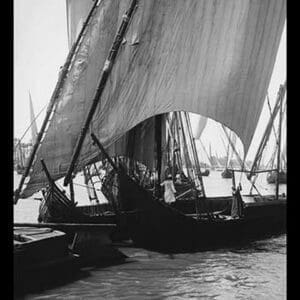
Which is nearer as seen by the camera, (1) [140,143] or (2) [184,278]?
(2) [184,278]

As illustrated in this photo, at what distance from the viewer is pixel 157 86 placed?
509 inches

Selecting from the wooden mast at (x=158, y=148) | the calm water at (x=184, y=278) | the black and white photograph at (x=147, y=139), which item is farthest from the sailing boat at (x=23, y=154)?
the wooden mast at (x=158, y=148)

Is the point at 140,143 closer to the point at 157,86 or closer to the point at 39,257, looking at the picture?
the point at 157,86

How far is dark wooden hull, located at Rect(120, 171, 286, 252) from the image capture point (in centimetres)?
1206

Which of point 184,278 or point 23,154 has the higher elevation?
point 23,154

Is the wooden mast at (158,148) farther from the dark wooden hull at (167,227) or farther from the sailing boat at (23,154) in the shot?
the sailing boat at (23,154)

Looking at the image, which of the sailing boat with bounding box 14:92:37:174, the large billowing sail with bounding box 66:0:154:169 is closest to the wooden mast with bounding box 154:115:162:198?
the large billowing sail with bounding box 66:0:154:169

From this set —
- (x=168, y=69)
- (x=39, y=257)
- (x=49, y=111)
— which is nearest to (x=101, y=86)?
(x=49, y=111)

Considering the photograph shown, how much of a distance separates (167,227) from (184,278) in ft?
9.14

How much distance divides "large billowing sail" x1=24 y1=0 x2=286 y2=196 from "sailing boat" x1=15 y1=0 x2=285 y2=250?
3 centimetres

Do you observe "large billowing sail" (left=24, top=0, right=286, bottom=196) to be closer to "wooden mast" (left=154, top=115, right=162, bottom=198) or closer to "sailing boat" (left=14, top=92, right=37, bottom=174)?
"sailing boat" (left=14, top=92, right=37, bottom=174)

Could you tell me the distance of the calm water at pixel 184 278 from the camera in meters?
8.43

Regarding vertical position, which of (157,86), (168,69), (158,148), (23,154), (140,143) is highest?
(168,69)
